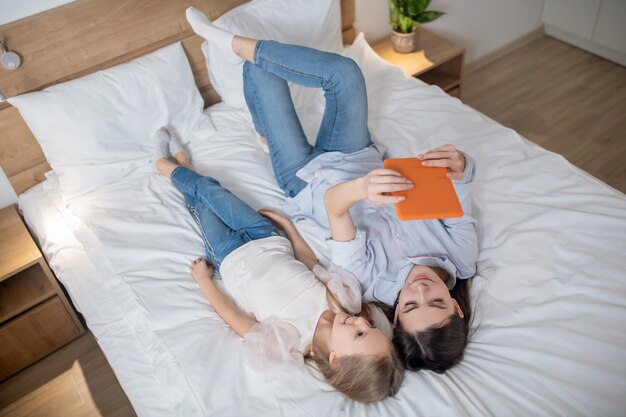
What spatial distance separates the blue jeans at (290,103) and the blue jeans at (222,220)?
8.4 inches

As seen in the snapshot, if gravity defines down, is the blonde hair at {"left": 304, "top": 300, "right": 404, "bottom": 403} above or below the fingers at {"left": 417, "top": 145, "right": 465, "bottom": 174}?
below

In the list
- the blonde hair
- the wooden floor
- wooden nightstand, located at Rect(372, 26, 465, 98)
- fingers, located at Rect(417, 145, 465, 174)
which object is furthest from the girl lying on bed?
the wooden floor

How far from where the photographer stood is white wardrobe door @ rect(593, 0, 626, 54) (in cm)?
288

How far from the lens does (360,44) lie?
93.6 inches

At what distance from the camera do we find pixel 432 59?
244cm

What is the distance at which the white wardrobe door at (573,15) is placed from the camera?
303cm

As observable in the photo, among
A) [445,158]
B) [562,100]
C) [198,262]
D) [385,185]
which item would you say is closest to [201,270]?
[198,262]

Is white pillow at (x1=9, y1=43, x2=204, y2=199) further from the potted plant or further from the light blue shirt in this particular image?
the potted plant

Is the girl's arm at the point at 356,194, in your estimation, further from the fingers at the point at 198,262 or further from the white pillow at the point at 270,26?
the white pillow at the point at 270,26

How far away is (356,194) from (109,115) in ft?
3.49

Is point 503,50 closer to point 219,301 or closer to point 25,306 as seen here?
point 219,301

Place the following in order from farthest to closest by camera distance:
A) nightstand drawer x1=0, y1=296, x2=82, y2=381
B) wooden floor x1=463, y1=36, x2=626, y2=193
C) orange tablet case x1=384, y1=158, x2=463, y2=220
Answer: wooden floor x1=463, y1=36, x2=626, y2=193 → nightstand drawer x1=0, y1=296, x2=82, y2=381 → orange tablet case x1=384, y1=158, x2=463, y2=220

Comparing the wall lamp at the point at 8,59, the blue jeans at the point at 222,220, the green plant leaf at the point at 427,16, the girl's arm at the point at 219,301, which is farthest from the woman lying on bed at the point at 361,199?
the green plant leaf at the point at 427,16

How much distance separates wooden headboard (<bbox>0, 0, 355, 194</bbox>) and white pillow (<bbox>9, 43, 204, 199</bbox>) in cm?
7
